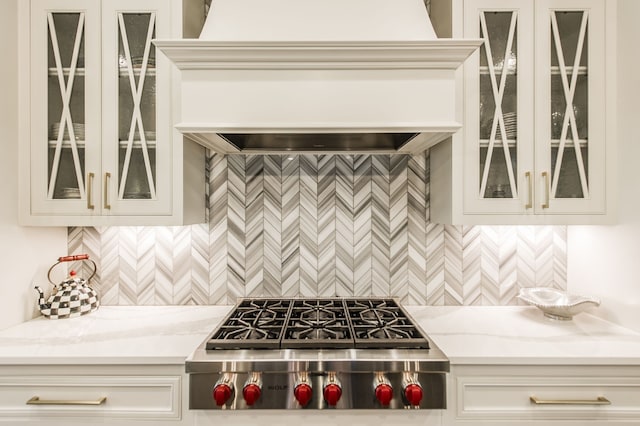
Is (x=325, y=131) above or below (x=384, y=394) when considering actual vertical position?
above

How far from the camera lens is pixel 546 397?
3.92ft

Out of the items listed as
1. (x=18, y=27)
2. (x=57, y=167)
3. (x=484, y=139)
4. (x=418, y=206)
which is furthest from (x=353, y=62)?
(x=18, y=27)

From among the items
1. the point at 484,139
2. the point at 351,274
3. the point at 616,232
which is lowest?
the point at 351,274

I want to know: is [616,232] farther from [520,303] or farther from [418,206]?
[418,206]

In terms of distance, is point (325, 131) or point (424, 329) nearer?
point (325, 131)

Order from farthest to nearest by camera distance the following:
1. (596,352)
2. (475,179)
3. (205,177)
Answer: (205,177) < (475,179) < (596,352)

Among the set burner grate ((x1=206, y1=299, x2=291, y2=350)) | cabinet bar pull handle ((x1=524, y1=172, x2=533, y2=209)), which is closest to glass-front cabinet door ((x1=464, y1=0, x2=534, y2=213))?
cabinet bar pull handle ((x1=524, y1=172, x2=533, y2=209))

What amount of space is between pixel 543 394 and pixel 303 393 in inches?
33.0

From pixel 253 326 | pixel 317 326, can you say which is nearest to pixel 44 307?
pixel 253 326

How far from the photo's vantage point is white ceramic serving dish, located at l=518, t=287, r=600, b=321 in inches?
58.9

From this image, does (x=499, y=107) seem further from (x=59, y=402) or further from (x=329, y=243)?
(x=59, y=402)

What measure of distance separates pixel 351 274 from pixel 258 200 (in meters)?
0.64

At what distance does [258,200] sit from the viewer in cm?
185

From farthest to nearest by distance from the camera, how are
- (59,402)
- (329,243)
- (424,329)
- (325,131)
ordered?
1. (329,243)
2. (424,329)
3. (325,131)
4. (59,402)
